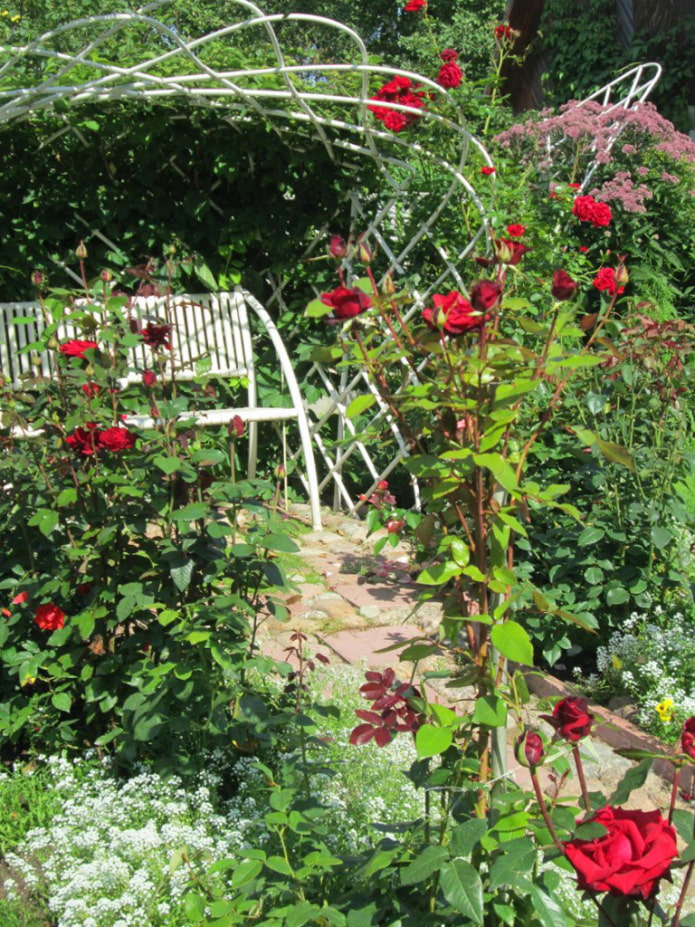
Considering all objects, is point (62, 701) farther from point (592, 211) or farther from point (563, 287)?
point (592, 211)

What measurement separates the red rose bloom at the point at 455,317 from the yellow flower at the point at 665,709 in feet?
5.04

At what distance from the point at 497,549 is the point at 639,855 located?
0.48 meters

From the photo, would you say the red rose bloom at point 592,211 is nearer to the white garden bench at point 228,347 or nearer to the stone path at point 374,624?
the stone path at point 374,624

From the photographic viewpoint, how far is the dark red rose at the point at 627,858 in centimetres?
87

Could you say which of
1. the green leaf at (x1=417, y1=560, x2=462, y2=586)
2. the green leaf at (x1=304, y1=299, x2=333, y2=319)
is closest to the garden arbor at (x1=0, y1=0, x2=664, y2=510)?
the green leaf at (x1=304, y1=299, x2=333, y2=319)

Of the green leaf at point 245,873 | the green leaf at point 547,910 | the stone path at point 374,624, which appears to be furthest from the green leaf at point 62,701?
the green leaf at point 547,910

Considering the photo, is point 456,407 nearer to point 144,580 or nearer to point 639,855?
point 639,855

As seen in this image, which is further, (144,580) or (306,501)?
(306,501)

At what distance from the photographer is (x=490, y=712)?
4.02 ft

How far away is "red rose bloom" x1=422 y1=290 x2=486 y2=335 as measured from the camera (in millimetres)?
1143

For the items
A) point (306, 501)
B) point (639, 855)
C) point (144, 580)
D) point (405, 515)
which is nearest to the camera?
point (639, 855)

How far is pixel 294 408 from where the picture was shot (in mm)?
4520

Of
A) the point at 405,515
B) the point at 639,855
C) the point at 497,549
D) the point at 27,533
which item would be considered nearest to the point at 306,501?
the point at 405,515

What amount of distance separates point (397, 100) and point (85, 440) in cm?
238
